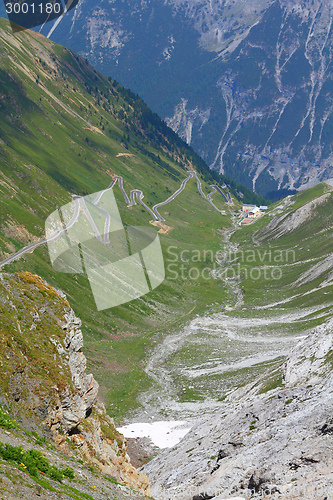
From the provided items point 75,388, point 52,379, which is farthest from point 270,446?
point 52,379

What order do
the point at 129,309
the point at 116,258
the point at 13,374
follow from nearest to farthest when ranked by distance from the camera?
the point at 13,374
the point at 129,309
the point at 116,258

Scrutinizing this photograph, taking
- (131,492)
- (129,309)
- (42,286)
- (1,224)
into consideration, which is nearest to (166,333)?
(129,309)

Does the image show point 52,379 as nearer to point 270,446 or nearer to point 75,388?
point 75,388

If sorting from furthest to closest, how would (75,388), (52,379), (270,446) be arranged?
(270,446) → (75,388) → (52,379)

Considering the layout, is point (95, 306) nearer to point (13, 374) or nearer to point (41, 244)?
point (41, 244)

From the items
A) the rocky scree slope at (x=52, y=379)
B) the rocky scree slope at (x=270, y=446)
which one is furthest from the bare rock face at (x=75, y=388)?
the rocky scree slope at (x=270, y=446)

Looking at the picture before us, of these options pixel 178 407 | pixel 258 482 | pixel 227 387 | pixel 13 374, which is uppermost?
pixel 258 482
